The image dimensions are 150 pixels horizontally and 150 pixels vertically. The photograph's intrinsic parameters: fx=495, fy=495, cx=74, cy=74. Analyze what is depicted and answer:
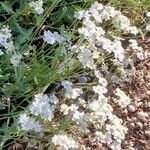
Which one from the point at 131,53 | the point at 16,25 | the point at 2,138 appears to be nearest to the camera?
the point at 2,138

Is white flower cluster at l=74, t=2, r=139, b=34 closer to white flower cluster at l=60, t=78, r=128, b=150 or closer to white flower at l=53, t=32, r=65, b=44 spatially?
white flower at l=53, t=32, r=65, b=44

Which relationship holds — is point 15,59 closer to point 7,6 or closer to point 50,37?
point 50,37

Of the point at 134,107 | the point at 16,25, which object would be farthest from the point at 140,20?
the point at 16,25

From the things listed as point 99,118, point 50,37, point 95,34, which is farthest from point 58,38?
point 99,118

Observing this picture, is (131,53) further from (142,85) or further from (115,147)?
(115,147)

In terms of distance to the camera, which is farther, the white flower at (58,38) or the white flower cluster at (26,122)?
the white flower at (58,38)

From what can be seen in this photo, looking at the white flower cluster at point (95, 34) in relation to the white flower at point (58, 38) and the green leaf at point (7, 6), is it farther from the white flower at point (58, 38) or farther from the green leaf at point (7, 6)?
the green leaf at point (7, 6)

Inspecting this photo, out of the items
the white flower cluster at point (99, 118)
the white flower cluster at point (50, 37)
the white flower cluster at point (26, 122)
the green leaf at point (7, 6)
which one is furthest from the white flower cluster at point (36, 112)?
the green leaf at point (7, 6)

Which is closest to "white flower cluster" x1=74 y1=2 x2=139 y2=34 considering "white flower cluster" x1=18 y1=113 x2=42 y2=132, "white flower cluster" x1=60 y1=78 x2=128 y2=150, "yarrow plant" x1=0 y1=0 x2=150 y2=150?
"yarrow plant" x1=0 y1=0 x2=150 y2=150

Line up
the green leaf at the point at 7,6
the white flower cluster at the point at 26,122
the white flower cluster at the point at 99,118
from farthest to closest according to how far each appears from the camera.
Answer: 1. the green leaf at the point at 7,6
2. the white flower cluster at the point at 99,118
3. the white flower cluster at the point at 26,122

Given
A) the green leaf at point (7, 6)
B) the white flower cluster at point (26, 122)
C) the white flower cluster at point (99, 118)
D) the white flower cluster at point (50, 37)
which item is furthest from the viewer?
the green leaf at point (7, 6)

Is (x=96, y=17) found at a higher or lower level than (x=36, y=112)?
higher
